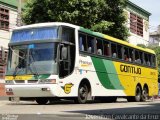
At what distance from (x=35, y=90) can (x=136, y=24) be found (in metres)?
37.1

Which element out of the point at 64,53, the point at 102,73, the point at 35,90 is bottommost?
the point at 35,90

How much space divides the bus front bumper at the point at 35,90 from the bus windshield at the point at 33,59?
0.54 metres

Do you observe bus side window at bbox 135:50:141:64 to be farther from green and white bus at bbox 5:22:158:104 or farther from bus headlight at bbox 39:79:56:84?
bus headlight at bbox 39:79:56:84

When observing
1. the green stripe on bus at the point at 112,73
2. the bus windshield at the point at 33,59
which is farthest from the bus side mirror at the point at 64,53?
the green stripe on bus at the point at 112,73

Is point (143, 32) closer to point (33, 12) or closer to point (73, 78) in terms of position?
point (33, 12)

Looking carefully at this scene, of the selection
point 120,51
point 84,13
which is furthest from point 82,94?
point 84,13

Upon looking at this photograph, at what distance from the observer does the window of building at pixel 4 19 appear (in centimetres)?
3538

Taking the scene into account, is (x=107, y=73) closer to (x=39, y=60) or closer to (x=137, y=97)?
(x=137, y=97)

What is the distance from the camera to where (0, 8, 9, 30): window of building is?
35.4 m

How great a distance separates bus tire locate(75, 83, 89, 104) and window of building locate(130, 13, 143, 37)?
31341mm

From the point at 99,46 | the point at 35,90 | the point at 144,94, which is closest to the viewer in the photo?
the point at 35,90

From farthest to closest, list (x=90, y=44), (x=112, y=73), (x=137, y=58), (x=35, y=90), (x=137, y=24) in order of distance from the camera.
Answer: (x=137, y=24), (x=137, y=58), (x=112, y=73), (x=90, y=44), (x=35, y=90)

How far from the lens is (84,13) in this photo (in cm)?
2919

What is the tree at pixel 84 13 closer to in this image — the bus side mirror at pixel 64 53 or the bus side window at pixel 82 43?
the bus side window at pixel 82 43
